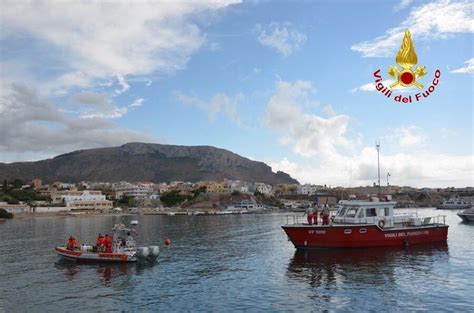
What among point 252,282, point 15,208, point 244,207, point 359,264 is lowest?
point 252,282

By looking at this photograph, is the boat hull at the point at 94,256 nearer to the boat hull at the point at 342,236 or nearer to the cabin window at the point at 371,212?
the boat hull at the point at 342,236

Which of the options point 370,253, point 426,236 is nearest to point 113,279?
point 370,253

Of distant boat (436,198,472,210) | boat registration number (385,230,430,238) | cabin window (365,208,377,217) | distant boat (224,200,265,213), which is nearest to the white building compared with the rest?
distant boat (224,200,265,213)

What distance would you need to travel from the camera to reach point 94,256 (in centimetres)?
3662

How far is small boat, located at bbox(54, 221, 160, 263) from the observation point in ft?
118

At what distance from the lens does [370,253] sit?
4000 cm

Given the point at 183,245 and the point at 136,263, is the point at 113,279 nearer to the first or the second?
the point at 136,263

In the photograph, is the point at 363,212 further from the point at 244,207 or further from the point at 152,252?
the point at 244,207

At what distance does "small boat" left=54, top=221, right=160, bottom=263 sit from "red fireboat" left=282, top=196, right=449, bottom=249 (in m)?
13.5

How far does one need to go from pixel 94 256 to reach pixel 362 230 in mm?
24038

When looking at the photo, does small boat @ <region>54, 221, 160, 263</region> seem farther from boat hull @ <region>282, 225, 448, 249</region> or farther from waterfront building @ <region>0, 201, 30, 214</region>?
waterfront building @ <region>0, 201, 30, 214</region>

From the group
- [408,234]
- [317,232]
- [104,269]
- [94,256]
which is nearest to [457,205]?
[408,234]

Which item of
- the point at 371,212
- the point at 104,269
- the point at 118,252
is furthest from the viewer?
the point at 371,212

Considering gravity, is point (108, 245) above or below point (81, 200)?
below
